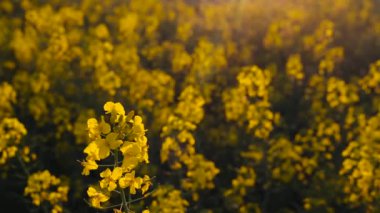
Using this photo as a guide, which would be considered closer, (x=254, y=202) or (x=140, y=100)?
(x=254, y=202)

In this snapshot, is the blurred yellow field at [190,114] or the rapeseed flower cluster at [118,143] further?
the blurred yellow field at [190,114]

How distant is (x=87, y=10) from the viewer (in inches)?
391

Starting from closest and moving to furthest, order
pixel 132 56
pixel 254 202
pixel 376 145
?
pixel 376 145 < pixel 254 202 < pixel 132 56

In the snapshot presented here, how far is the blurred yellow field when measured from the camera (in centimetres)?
505

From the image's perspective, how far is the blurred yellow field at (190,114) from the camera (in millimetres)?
5047

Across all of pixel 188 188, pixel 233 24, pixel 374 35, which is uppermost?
pixel 233 24

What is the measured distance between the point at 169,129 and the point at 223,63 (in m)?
2.75

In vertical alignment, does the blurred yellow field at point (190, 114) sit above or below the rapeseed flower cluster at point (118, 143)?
above

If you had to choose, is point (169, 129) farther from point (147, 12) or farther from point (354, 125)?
point (147, 12)

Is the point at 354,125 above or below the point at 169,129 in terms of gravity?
above

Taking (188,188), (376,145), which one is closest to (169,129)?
(188,188)

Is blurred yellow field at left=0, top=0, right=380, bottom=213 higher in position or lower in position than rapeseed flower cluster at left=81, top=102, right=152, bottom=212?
higher

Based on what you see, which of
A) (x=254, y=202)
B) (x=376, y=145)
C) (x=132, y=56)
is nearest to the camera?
(x=376, y=145)

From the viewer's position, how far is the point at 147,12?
10219 millimetres
